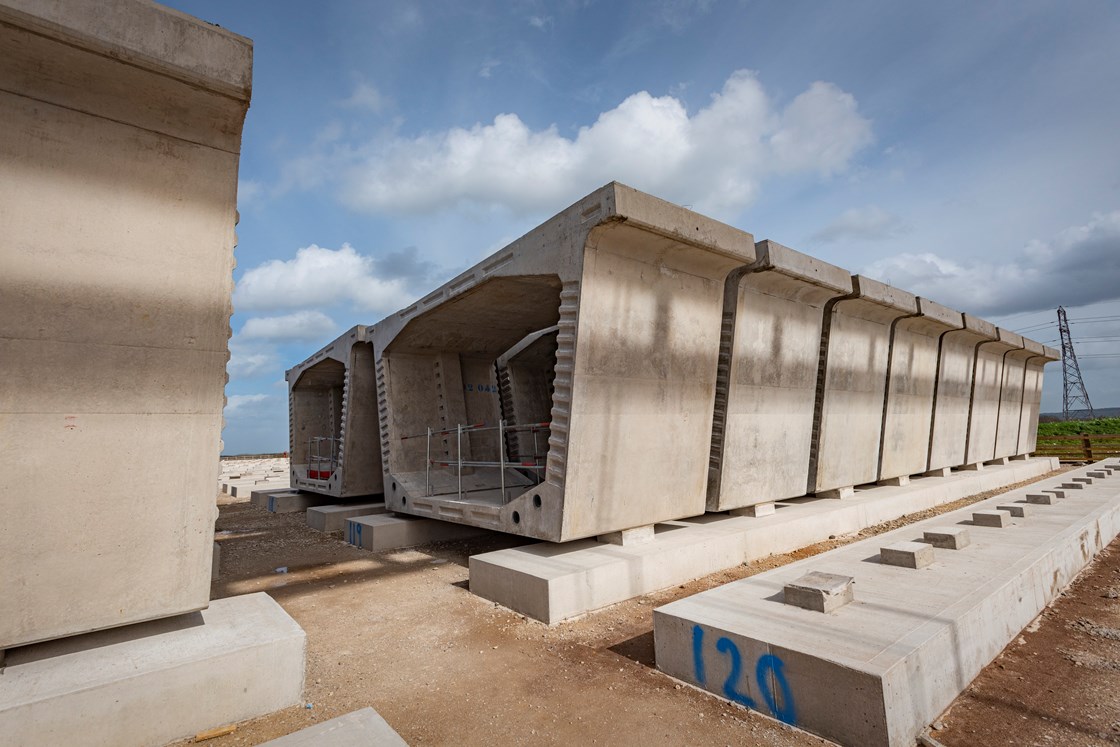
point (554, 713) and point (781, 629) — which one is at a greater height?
point (781, 629)

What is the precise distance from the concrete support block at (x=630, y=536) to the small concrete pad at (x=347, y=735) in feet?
14.9

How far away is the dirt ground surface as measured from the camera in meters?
3.86

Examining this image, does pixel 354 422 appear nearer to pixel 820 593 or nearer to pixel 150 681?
pixel 150 681

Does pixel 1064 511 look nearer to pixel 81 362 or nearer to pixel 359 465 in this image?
pixel 81 362

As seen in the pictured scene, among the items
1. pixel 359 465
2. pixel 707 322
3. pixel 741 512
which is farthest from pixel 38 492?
pixel 359 465

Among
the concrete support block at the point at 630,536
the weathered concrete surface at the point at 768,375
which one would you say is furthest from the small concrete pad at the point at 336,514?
the weathered concrete surface at the point at 768,375

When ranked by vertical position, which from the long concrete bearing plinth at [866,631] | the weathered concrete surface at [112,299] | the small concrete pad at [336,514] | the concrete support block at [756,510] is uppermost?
the weathered concrete surface at [112,299]

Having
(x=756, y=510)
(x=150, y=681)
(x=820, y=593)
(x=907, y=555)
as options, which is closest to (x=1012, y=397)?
(x=756, y=510)

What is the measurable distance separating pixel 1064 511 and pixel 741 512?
17.0 feet

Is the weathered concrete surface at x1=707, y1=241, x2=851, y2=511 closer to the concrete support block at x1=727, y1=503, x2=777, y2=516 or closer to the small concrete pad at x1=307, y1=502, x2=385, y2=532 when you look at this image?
the concrete support block at x1=727, y1=503, x2=777, y2=516

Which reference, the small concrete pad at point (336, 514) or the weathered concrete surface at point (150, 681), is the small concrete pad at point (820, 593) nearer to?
the weathered concrete surface at point (150, 681)

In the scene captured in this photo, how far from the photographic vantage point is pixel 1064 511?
9258mm

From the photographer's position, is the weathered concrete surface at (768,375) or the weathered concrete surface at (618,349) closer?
the weathered concrete surface at (618,349)

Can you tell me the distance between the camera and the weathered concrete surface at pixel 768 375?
29.1ft
